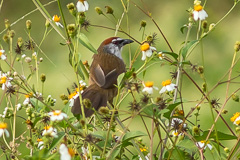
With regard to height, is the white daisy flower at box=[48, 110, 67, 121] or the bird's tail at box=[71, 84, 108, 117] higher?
the bird's tail at box=[71, 84, 108, 117]

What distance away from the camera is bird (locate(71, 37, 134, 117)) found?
2.07 m

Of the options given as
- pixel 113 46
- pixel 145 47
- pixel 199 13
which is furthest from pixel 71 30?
pixel 113 46

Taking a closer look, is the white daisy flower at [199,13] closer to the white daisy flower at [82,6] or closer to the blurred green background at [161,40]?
the white daisy flower at [82,6]

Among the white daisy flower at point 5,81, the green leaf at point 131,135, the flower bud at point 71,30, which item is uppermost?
the white daisy flower at point 5,81

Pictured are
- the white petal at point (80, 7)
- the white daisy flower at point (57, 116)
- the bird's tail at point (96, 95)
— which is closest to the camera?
the white daisy flower at point (57, 116)

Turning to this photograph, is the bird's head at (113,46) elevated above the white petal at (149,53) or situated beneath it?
elevated above

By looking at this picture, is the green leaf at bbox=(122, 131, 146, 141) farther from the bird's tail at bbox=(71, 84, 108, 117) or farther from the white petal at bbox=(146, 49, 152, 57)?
the bird's tail at bbox=(71, 84, 108, 117)

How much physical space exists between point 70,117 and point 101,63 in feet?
2.75

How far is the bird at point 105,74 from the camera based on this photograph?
2.07 m

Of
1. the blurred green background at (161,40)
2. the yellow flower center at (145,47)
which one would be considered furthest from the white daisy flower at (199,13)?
the blurred green background at (161,40)

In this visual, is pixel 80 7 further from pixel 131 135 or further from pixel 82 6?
pixel 131 135

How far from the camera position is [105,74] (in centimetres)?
233

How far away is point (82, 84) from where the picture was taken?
194 centimetres

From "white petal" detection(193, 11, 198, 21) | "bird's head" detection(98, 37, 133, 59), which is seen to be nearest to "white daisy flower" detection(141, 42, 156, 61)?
"white petal" detection(193, 11, 198, 21)
